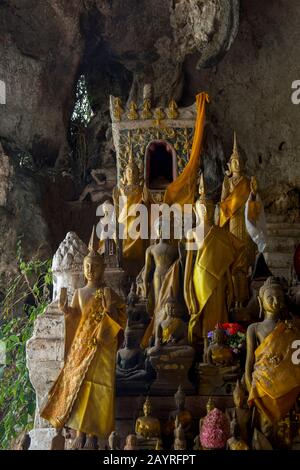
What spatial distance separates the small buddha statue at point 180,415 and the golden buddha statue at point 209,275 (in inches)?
35.9

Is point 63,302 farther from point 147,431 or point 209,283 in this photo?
point 209,283

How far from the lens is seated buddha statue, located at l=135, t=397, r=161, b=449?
4.68 m

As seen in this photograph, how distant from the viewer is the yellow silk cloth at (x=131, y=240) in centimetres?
701

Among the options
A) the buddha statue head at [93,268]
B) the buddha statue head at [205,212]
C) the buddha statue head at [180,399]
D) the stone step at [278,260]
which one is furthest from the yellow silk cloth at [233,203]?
the buddha statue head at [180,399]

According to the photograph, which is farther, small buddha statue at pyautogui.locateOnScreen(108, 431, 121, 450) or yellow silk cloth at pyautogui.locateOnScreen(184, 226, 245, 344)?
yellow silk cloth at pyautogui.locateOnScreen(184, 226, 245, 344)

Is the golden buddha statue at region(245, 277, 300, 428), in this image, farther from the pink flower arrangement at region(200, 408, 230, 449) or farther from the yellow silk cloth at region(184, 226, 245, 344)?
the yellow silk cloth at region(184, 226, 245, 344)

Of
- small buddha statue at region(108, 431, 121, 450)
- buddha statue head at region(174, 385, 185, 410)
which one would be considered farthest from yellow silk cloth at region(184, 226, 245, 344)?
small buddha statue at region(108, 431, 121, 450)

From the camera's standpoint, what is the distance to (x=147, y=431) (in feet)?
15.5

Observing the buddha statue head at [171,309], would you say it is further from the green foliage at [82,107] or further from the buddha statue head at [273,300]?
the green foliage at [82,107]

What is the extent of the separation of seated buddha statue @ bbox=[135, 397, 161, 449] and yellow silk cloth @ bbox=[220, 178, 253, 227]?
2.91 metres

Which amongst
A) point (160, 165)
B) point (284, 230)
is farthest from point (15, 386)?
point (160, 165)

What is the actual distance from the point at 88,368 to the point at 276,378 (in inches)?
52.9

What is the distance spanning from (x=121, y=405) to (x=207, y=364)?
76 centimetres
